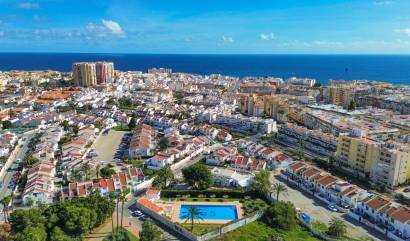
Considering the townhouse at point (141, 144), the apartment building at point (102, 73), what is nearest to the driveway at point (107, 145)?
the townhouse at point (141, 144)

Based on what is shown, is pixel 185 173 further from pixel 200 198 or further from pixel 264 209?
pixel 264 209

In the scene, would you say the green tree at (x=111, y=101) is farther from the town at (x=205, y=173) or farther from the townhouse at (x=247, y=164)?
the townhouse at (x=247, y=164)

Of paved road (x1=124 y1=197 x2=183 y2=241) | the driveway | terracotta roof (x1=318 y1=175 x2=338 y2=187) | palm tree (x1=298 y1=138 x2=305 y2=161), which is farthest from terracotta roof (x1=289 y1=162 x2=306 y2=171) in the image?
the driveway

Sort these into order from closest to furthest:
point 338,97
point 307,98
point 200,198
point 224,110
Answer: point 200,198
point 224,110
point 307,98
point 338,97

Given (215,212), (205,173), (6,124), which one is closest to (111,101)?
(6,124)

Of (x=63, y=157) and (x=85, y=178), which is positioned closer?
(x=85, y=178)

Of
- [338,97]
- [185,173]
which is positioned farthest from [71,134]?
[338,97]
